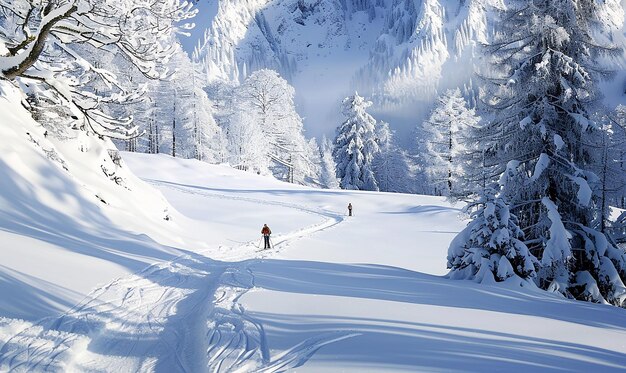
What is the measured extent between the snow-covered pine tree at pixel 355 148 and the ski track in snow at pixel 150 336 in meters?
39.2

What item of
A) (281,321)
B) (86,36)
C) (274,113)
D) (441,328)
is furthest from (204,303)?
(274,113)

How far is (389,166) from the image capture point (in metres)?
58.3

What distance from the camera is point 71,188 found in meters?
10.9

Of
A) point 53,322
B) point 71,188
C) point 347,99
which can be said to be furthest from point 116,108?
point 53,322

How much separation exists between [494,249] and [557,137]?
365 cm

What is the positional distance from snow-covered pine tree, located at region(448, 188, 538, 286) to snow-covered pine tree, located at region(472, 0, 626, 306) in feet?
3.85

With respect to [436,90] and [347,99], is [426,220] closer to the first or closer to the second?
[347,99]

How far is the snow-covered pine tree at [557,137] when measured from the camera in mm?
9539

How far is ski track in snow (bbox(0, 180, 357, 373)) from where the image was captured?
14.1ft

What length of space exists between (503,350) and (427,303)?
216 cm

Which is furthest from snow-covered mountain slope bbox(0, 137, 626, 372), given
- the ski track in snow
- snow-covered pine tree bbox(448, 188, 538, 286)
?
snow-covered pine tree bbox(448, 188, 538, 286)

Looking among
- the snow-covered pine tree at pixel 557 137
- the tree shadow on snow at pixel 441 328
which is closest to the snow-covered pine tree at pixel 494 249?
the tree shadow on snow at pixel 441 328

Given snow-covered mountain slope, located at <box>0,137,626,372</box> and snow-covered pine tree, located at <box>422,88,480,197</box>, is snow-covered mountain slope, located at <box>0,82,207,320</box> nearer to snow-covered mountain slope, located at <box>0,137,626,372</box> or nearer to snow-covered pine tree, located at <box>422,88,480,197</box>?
snow-covered mountain slope, located at <box>0,137,626,372</box>

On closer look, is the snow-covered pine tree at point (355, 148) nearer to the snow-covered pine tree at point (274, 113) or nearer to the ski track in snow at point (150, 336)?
the snow-covered pine tree at point (274, 113)
